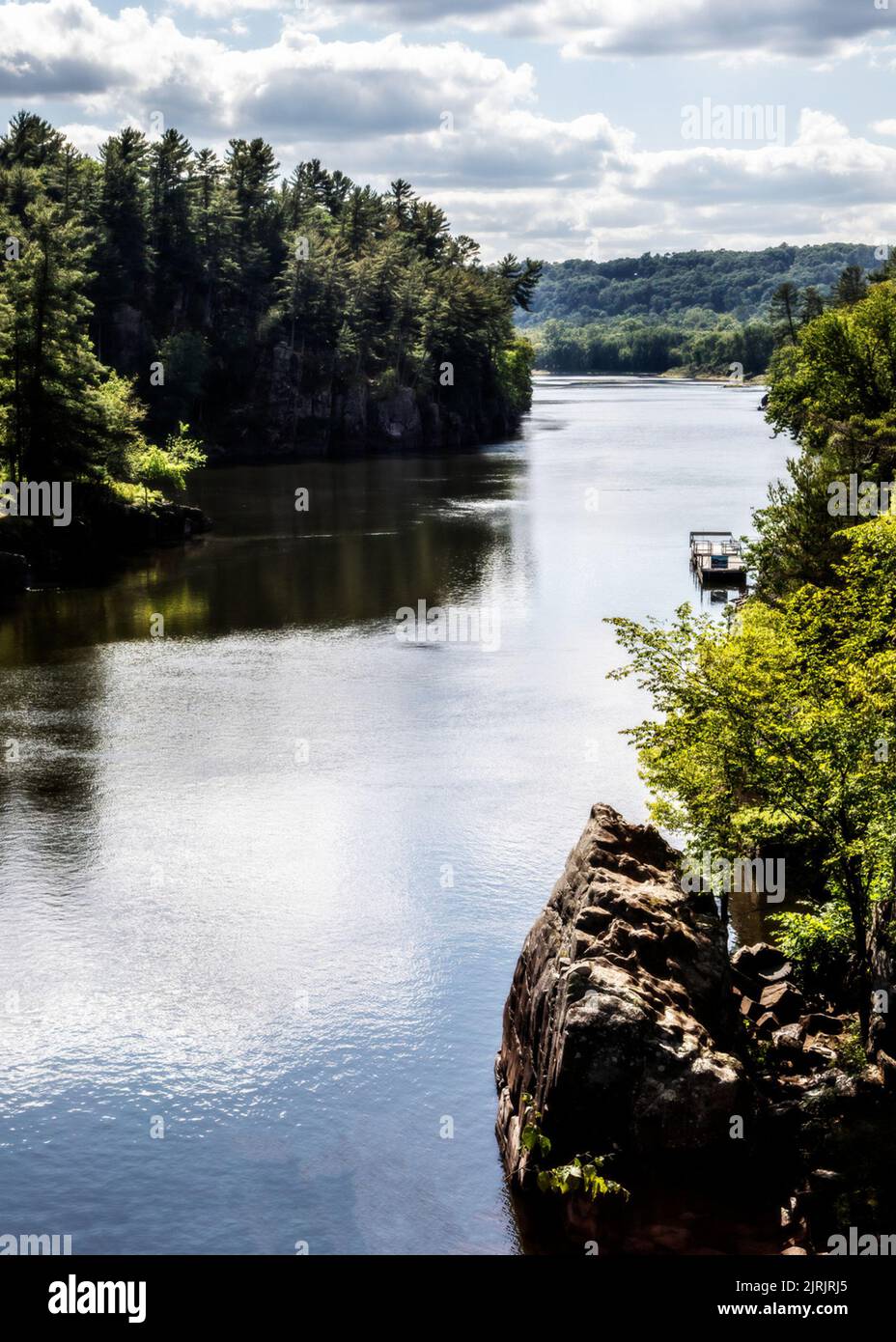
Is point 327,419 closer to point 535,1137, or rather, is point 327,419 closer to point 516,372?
point 516,372

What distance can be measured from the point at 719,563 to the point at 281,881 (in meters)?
39.6

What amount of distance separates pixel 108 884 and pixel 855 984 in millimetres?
17117

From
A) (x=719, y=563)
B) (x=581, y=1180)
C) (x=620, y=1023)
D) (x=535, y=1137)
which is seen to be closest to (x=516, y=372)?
(x=719, y=563)

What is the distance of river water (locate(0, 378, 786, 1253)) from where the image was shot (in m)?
21.9

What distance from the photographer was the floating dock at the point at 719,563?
65.8m

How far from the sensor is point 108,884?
3206cm

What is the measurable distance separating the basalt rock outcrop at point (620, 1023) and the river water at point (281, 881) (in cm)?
152

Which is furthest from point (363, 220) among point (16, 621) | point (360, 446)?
point (16, 621)

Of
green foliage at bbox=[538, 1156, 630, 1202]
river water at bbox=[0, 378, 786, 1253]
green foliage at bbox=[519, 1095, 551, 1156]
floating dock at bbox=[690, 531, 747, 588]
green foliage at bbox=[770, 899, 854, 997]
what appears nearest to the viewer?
green foliage at bbox=[538, 1156, 630, 1202]

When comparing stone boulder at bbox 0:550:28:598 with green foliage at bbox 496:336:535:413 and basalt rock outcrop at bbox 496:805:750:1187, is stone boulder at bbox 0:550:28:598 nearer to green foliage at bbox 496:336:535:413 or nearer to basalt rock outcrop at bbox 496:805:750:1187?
basalt rock outcrop at bbox 496:805:750:1187

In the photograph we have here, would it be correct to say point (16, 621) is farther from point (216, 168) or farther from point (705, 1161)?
point (216, 168)

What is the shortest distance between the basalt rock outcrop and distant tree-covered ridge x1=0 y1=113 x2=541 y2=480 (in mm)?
96755

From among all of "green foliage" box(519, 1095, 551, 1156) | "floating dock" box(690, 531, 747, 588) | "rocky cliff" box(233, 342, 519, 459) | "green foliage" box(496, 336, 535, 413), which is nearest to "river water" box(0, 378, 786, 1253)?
"green foliage" box(519, 1095, 551, 1156)

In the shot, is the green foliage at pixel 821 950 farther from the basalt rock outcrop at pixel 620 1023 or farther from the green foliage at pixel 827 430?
the green foliage at pixel 827 430
